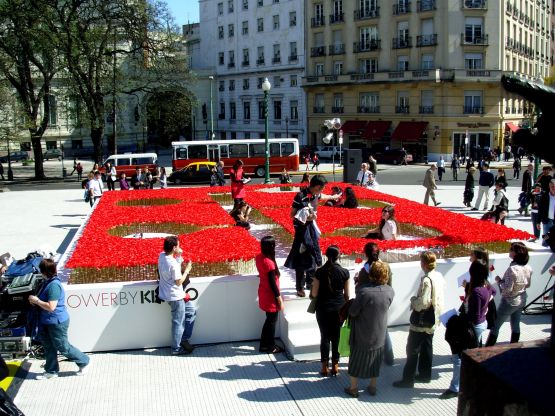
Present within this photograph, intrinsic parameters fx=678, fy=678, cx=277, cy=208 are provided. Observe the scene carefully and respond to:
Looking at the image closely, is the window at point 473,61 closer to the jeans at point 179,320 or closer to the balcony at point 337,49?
the balcony at point 337,49

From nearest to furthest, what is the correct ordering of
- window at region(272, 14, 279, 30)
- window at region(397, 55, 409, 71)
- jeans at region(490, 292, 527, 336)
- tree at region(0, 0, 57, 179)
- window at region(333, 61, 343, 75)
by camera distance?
jeans at region(490, 292, 527, 336), tree at region(0, 0, 57, 179), window at region(397, 55, 409, 71), window at region(333, 61, 343, 75), window at region(272, 14, 279, 30)

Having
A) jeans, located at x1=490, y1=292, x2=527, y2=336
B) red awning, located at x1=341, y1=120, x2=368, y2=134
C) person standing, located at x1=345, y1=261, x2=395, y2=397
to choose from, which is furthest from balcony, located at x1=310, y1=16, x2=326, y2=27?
person standing, located at x1=345, y1=261, x2=395, y2=397

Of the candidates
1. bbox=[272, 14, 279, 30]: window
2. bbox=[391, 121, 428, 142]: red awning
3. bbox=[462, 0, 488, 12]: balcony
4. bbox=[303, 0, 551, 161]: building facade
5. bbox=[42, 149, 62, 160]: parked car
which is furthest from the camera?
bbox=[272, 14, 279, 30]: window

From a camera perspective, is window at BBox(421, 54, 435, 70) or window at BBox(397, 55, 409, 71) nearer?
window at BBox(421, 54, 435, 70)

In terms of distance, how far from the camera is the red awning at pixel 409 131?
55.7 metres

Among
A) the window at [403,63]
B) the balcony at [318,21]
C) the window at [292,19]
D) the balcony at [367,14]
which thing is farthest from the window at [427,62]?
the window at [292,19]

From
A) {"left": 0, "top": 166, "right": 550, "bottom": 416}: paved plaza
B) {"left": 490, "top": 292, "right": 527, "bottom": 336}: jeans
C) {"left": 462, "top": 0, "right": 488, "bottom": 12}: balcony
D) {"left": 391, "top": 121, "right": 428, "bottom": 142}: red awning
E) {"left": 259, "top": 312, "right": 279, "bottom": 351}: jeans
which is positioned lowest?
{"left": 0, "top": 166, "right": 550, "bottom": 416}: paved plaza

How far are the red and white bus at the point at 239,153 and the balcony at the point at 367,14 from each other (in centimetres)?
2037

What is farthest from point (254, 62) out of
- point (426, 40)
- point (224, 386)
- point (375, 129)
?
point (224, 386)

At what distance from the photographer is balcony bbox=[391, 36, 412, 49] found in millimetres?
57125

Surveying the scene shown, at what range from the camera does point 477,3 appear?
179 feet

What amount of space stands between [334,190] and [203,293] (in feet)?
33.5

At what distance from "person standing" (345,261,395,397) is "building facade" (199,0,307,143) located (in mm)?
60519

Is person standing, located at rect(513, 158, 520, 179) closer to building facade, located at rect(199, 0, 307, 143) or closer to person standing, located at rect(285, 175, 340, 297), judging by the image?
person standing, located at rect(285, 175, 340, 297)
